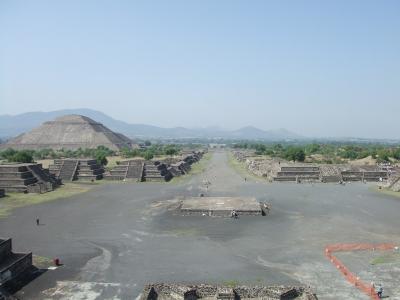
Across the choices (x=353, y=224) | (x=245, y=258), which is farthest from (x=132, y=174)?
(x=245, y=258)

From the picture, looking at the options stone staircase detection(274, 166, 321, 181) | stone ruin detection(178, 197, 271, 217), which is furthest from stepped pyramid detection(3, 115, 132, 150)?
stone ruin detection(178, 197, 271, 217)

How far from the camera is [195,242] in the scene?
33656 mm

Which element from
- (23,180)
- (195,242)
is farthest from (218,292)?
(23,180)

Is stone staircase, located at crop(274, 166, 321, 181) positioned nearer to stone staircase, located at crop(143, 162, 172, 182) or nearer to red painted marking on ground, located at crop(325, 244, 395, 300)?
stone staircase, located at crop(143, 162, 172, 182)

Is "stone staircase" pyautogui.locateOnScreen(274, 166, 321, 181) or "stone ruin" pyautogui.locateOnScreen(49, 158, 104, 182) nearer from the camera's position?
"stone ruin" pyautogui.locateOnScreen(49, 158, 104, 182)

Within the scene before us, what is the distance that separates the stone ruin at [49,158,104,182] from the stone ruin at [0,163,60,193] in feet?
38.9

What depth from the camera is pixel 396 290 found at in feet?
76.1

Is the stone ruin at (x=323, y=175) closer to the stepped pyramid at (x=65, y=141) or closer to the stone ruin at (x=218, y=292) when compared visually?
the stone ruin at (x=218, y=292)

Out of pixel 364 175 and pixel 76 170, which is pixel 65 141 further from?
pixel 364 175

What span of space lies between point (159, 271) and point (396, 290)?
14.0 metres

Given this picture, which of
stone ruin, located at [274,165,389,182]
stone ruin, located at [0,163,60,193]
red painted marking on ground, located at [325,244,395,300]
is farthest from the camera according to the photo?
stone ruin, located at [274,165,389,182]

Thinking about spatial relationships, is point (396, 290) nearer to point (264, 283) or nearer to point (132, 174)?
point (264, 283)

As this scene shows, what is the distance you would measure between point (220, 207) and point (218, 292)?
26.3m

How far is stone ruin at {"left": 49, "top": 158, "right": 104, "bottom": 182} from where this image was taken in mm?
79750
